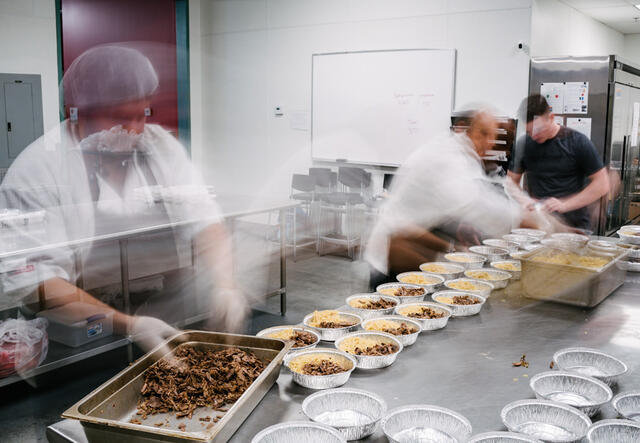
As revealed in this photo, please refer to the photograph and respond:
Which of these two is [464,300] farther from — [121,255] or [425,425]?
[121,255]

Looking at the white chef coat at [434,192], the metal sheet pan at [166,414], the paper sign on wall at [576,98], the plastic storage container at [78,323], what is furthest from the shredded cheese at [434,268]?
the paper sign on wall at [576,98]

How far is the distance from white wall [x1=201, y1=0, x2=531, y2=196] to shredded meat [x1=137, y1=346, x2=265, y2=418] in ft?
14.3

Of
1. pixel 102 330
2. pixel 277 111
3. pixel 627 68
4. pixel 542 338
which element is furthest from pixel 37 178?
pixel 627 68

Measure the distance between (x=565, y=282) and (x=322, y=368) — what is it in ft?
3.77

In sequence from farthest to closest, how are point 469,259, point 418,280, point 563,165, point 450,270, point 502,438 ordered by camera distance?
point 563,165 < point 469,259 < point 450,270 < point 418,280 < point 502,438

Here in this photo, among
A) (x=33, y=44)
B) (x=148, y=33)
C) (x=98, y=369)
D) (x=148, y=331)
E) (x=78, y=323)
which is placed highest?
(x=148, y=33)

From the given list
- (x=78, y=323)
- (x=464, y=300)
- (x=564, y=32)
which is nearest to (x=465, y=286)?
(x=464, y=300)

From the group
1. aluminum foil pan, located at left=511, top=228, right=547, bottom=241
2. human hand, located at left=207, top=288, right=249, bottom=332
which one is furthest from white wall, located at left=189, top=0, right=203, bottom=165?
aluminum foil pan, located at left=511, top=228, right=547, bottom=241

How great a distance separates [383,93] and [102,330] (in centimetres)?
392

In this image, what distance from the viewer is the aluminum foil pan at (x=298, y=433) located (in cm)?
116

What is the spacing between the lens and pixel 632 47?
8453 millimetres

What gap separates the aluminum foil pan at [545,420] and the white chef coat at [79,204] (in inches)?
89.5

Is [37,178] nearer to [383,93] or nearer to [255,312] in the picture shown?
[255,312]

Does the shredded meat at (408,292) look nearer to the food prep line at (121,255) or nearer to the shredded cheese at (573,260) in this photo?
the shredded cheese at (573,260)
